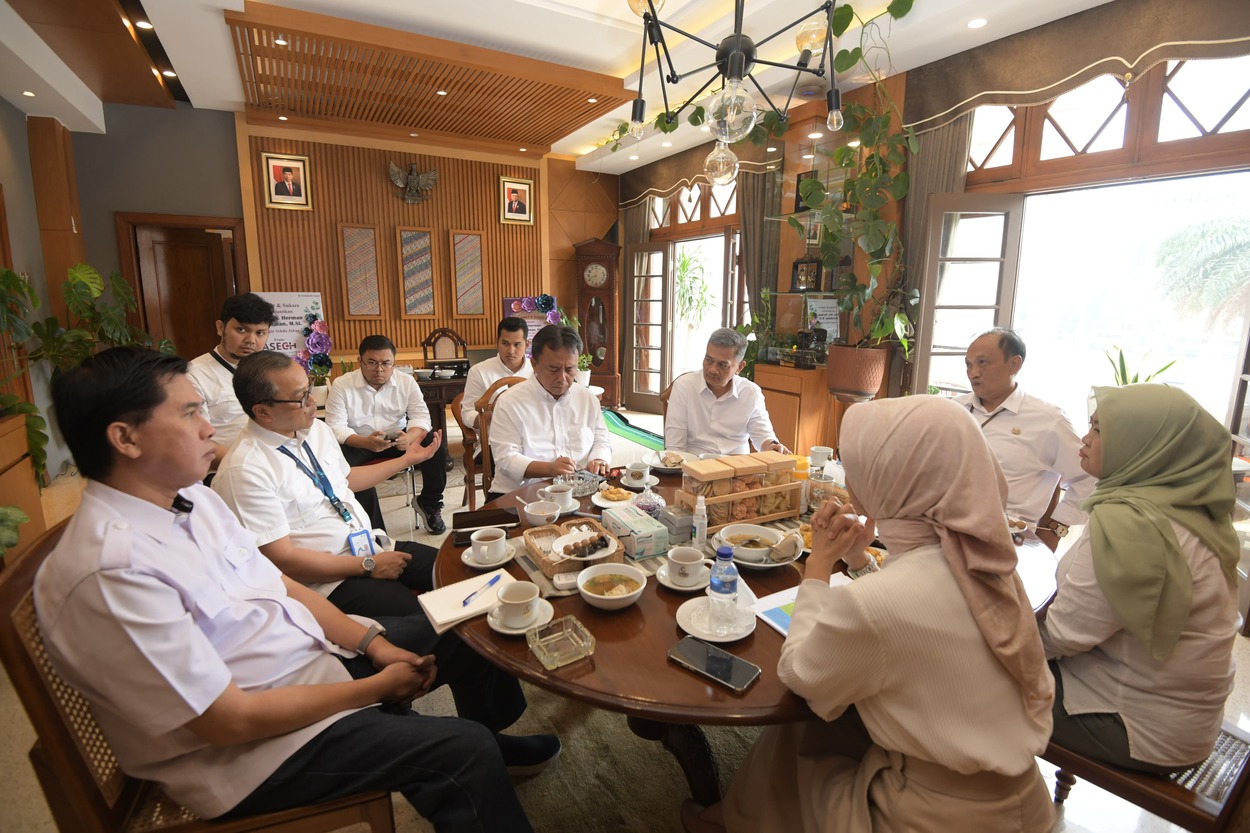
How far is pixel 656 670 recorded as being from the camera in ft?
3.78

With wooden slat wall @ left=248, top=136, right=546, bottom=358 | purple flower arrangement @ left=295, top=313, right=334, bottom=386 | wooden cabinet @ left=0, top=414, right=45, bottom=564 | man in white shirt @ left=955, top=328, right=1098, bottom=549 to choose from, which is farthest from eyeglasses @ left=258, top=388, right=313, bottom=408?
wooden slat wall @ left=248, top=136, right=546, bottom=358

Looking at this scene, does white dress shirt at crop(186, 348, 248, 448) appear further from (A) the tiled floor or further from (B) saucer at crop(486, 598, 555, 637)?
(B) saucer at crop(486, 598, 555, 637)

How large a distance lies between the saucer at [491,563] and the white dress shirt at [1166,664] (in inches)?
52.7

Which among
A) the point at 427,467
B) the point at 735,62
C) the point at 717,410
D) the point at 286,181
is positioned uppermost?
the point at 286,181

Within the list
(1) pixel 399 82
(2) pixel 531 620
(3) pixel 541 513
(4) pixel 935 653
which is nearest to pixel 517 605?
(2) pixel 531 620

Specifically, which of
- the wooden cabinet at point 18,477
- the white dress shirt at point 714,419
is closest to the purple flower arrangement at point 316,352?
the wooden cabinet at point 18,477

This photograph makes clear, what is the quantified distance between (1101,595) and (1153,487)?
0.89 ft

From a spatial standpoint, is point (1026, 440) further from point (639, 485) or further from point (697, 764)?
point (697, 764)

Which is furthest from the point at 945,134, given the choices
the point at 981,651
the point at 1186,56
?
the point at 981,651

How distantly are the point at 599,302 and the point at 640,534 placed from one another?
6.23m

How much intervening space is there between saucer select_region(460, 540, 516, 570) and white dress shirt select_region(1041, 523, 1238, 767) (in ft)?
4.39

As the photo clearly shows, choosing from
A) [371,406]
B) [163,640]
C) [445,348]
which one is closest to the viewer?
[163,640]

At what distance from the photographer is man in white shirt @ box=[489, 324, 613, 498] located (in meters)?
2.63

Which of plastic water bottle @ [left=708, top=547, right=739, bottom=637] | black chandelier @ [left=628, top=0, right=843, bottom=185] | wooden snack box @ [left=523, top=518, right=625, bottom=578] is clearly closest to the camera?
plastic water bottle @ [left=708, top=547, right=739, bottom=637]
